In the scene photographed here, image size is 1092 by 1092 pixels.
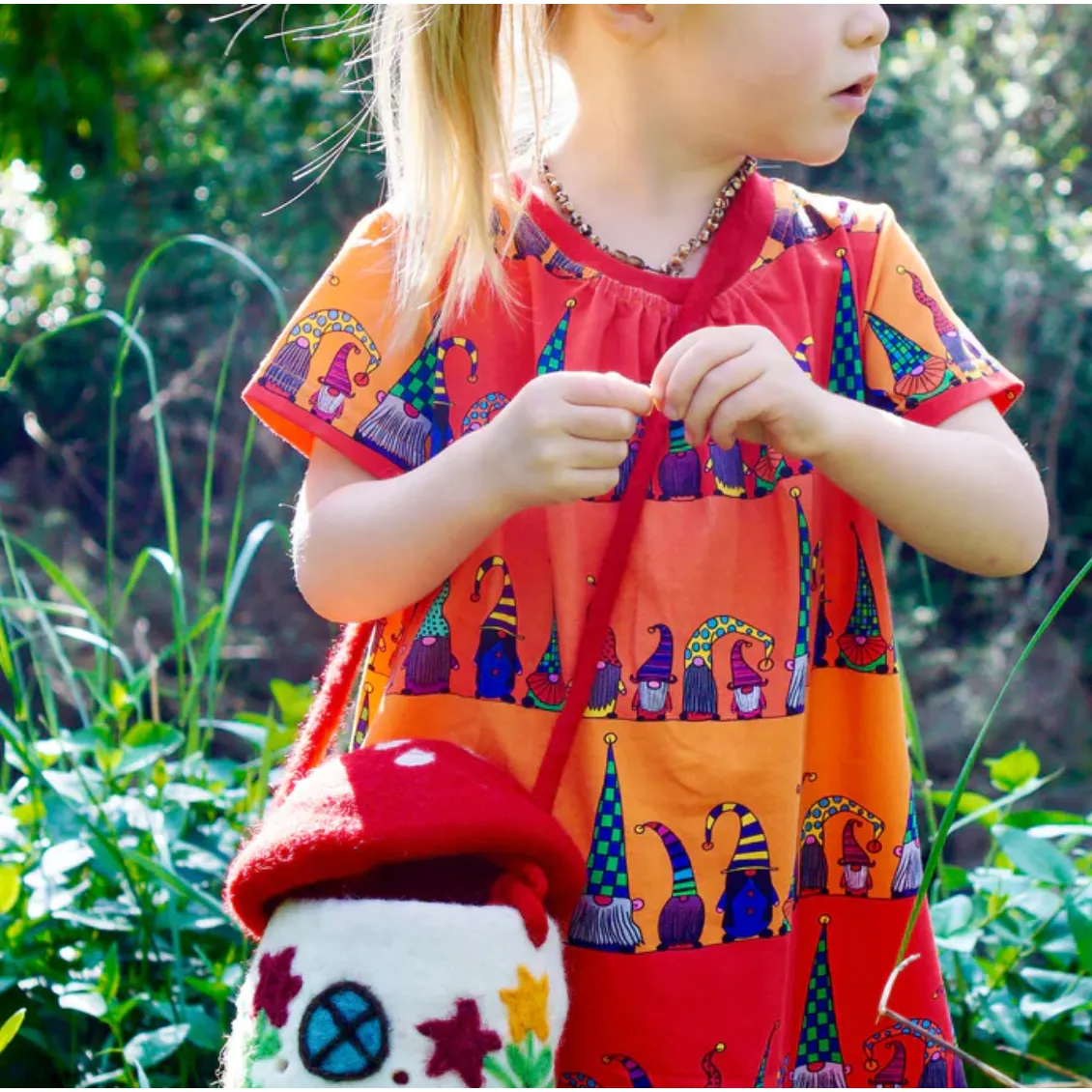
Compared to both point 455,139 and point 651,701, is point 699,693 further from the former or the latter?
point 455,139

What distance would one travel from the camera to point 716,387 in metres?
0.83

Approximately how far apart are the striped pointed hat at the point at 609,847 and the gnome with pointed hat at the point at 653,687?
0.04m

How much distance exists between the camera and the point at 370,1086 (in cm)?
74

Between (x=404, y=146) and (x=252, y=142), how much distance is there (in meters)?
2.54

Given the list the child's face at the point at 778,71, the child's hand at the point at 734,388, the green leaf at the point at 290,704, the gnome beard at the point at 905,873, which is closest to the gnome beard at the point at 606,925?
the gnome beard at the point at 905,873

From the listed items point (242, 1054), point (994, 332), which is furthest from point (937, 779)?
point (242, 1054)

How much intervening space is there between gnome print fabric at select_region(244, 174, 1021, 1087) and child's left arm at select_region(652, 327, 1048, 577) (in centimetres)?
6

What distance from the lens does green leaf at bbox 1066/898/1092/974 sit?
1.15 meters

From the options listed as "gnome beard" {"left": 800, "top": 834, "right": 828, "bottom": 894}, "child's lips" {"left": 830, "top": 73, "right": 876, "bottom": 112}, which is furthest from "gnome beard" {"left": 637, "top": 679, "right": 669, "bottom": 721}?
"child's lips" {"left": 830, "top": 73, "right": 876, "bottom": 112}

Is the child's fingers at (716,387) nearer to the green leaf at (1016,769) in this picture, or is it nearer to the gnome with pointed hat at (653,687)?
the gnome with pointed hat at (653,687)

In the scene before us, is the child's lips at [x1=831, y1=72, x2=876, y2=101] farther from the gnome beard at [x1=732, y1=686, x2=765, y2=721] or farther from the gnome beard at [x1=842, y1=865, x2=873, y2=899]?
the gnome beard at [x1=842, y1=865, x2=873, y2=899]

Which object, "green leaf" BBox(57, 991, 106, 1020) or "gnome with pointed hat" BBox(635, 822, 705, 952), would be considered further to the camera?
"green leaf" BBox(57, 991, 106, 1020)

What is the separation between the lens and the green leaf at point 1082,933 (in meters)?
1.15

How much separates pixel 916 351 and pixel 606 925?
1.57 feet
